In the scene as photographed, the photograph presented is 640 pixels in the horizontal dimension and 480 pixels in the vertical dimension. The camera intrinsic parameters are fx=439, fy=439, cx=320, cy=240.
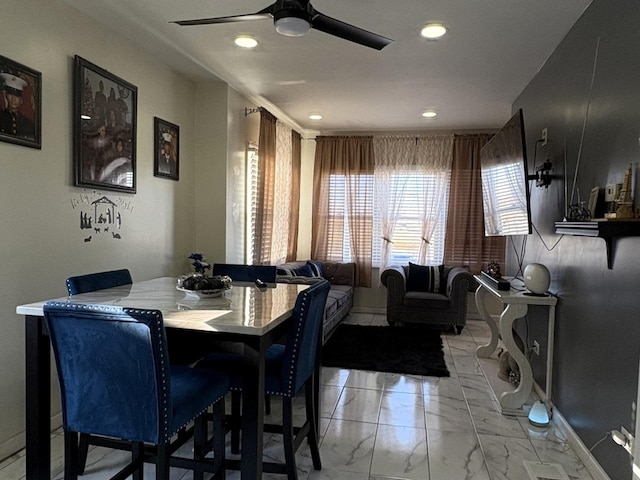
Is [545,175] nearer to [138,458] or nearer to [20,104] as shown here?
[138,458]

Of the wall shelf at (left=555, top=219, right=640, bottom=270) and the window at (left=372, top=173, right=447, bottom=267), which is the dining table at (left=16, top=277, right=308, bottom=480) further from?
the window at (left=372, top=173, right=447, bottom=267)

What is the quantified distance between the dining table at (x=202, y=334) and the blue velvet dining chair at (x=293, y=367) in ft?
0.25

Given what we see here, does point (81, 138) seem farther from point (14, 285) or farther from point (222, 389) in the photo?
point (222, 389)

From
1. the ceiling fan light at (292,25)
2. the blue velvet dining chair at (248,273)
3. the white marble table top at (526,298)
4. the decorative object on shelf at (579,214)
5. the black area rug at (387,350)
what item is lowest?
the black area rug at (387,350)

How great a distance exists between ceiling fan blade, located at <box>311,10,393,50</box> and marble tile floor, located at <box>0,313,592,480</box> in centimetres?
227

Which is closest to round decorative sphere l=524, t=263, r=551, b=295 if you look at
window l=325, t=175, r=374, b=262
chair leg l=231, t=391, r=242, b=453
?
chair leg l=231, t=391, r=242, b=453

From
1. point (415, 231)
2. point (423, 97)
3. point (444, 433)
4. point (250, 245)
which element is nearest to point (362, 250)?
point (415, 231)

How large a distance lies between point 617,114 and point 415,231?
403 cm

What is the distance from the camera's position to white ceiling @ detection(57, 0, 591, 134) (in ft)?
8.79

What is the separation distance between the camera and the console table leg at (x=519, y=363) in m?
3.03

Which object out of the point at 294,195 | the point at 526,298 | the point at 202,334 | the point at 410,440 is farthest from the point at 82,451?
the point at 294,195

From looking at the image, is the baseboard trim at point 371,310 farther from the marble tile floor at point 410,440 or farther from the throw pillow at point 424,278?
the marble tile floor at point 410,440

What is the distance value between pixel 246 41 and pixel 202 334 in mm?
2366

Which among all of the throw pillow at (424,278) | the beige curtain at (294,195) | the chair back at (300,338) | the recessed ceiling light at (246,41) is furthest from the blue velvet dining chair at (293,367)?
the beige curtain at (294,195)
